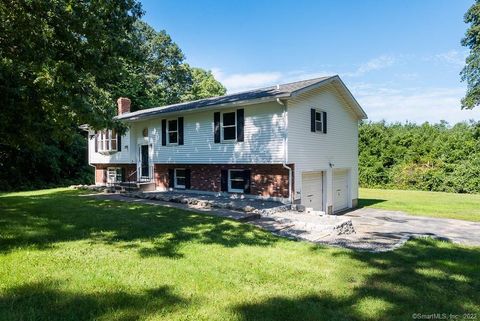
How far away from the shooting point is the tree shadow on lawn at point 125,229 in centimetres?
666

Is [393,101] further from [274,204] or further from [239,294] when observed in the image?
[239,294]

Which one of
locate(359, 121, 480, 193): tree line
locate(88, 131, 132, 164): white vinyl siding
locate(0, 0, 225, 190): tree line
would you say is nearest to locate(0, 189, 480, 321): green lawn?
locate(0, 0, 225, 190): tree line

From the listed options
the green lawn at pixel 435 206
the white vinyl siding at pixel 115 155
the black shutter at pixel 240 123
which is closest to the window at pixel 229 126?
the black shutter at pixel 240 123

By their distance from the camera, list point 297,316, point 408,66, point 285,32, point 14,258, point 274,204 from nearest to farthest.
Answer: point 297,316 < point 14,258 < point 274,204 < point 285,32 < point 408,66

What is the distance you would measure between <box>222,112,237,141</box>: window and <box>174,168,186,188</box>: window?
12.1 feet

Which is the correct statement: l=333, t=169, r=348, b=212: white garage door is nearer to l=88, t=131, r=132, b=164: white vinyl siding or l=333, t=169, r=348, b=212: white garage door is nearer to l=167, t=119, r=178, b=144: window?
l=167, t=119, r=178, b=144: window

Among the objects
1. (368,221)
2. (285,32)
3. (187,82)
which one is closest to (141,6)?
(285,32)

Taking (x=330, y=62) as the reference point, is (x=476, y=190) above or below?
below

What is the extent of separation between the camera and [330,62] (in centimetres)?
2303

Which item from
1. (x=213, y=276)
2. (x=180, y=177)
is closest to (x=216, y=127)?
(x=180, y=177)

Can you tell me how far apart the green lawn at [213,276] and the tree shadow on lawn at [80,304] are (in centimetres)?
1

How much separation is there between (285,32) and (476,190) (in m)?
17.1

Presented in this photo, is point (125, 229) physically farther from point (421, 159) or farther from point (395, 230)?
point (421, 159)

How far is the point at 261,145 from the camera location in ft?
43.7
